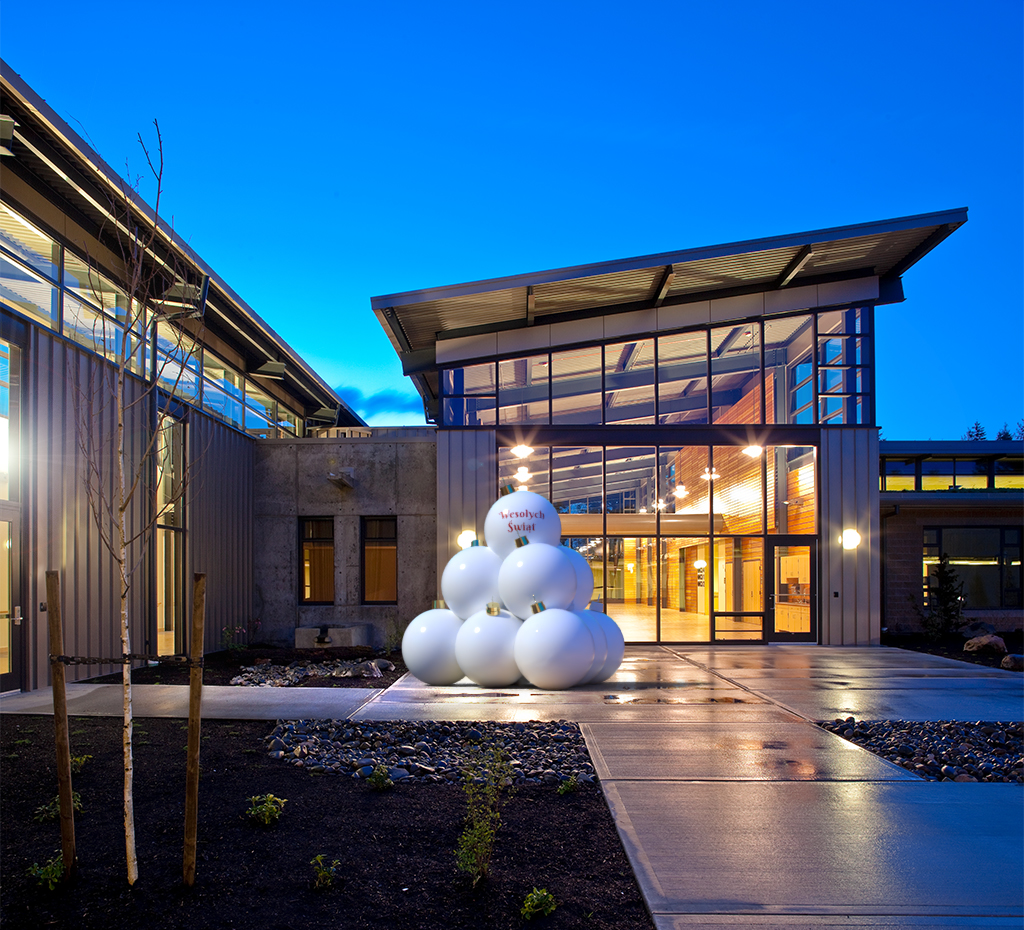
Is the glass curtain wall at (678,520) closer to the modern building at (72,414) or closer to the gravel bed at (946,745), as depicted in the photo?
the modern building at (72,414)

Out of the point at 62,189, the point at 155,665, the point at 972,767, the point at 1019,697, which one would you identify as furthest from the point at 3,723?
the point at 1019,697

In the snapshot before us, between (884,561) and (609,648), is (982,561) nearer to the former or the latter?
(884,561)

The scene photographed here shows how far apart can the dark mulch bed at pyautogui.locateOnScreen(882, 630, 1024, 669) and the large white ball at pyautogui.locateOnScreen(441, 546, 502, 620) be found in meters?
8.27

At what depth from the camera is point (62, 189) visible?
9930mm

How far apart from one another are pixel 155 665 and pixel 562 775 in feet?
27.2

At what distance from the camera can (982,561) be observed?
17875mm

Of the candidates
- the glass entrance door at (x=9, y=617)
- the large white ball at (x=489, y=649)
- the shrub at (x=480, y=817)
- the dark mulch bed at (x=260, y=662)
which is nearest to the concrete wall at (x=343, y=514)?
the dark mulch bed at (x=260, y=662)

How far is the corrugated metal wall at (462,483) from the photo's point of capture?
14953 mm

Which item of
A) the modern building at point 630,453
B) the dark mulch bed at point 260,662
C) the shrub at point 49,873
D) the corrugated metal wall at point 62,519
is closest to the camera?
the shrub at point 49,873

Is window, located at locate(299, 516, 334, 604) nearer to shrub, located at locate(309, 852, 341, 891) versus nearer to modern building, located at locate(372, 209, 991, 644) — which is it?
modern building, located at locate(372, 209, 991, 644)

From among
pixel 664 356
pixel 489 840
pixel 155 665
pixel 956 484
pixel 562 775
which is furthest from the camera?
pixel 956 484

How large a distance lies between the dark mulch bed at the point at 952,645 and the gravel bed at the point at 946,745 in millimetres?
6220

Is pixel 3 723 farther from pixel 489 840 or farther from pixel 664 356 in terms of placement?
pixel 664 356

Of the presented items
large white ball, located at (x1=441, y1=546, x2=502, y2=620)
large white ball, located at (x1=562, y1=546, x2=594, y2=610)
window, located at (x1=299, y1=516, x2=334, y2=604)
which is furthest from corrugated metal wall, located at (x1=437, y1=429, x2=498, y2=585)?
large white ball, located at (x1=562, y1=546, x2=594, y2=610)
